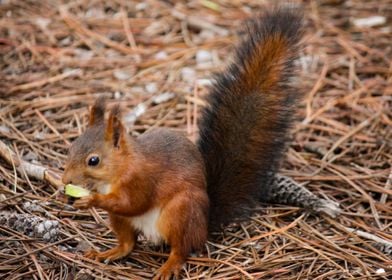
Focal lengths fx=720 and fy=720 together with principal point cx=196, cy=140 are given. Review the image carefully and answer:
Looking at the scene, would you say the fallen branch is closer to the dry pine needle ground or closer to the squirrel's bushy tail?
the dry pine needle ground

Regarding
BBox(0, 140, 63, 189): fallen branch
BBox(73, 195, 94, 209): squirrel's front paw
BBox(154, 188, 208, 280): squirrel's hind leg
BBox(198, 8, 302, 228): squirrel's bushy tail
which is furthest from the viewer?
BBox(0, 140, 63, 189): fallen branch

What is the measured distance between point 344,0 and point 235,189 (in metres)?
2.24

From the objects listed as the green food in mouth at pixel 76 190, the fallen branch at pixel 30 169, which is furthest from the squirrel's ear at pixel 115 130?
the fallen branch at pixel 30 169

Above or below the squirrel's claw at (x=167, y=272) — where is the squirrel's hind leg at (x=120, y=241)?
above

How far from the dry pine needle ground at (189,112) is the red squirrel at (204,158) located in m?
0.14

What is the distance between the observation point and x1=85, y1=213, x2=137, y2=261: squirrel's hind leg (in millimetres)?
2467

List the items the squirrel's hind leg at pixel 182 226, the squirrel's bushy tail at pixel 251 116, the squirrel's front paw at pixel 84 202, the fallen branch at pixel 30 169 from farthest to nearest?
the fallen branch at pixel 30 169, the squirrel's bushy tail at pixel 251 116, the squirrel's hind leg at pixel 182 226, the squirrel's front paw at pixel 84 202

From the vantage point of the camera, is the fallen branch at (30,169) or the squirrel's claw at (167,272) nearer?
the squirrel's claw at (167,272)

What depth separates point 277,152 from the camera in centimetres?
259

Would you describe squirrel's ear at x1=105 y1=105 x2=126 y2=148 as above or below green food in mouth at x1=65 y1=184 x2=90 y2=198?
above

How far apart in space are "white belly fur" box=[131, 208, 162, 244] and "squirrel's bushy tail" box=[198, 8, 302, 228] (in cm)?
26

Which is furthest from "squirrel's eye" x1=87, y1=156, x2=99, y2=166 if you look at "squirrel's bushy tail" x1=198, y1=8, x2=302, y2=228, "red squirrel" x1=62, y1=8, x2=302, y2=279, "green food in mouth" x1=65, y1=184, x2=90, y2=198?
"squirrel's bushy tail" x1=198, y1=8, x2=302, y2=228

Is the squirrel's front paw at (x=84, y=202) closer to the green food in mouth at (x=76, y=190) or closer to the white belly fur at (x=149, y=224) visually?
the green food in mouth at (x=76, y=190)

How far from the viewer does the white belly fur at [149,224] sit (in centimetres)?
240
